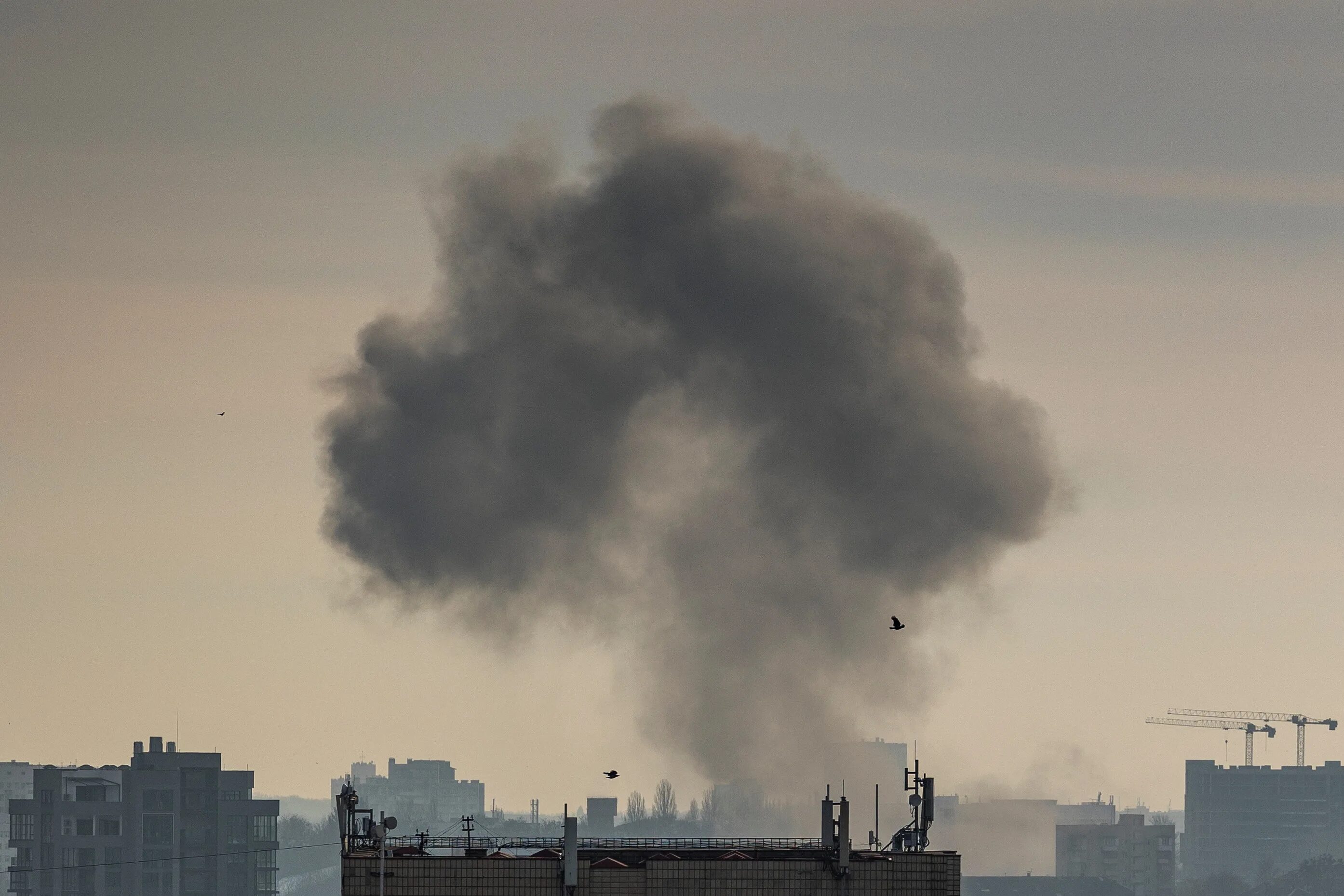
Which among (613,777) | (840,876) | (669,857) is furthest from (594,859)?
(613,777)

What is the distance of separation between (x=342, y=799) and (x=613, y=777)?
2279 cm

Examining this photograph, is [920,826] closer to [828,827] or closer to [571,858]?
[828,827]

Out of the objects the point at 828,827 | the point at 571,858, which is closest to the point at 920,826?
the point at 828,827

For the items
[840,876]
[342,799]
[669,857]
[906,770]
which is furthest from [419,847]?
[906,770]

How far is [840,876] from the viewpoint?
308 ft

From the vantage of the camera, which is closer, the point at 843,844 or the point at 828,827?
the point at 843,844

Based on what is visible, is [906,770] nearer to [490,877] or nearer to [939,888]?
[939,888]

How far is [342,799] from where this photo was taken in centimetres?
9256

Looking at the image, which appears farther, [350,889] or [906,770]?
[906,770]

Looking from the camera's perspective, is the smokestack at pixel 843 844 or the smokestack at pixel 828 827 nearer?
the smokestack at pixel 843 844

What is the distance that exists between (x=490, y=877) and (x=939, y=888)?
1771 cm

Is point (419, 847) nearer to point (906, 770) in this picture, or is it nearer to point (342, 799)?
point (342, 799)

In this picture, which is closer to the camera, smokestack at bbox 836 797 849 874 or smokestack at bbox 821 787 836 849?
smokestack at bbox 836 797 849 874

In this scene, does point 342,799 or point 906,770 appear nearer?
point 342,799
